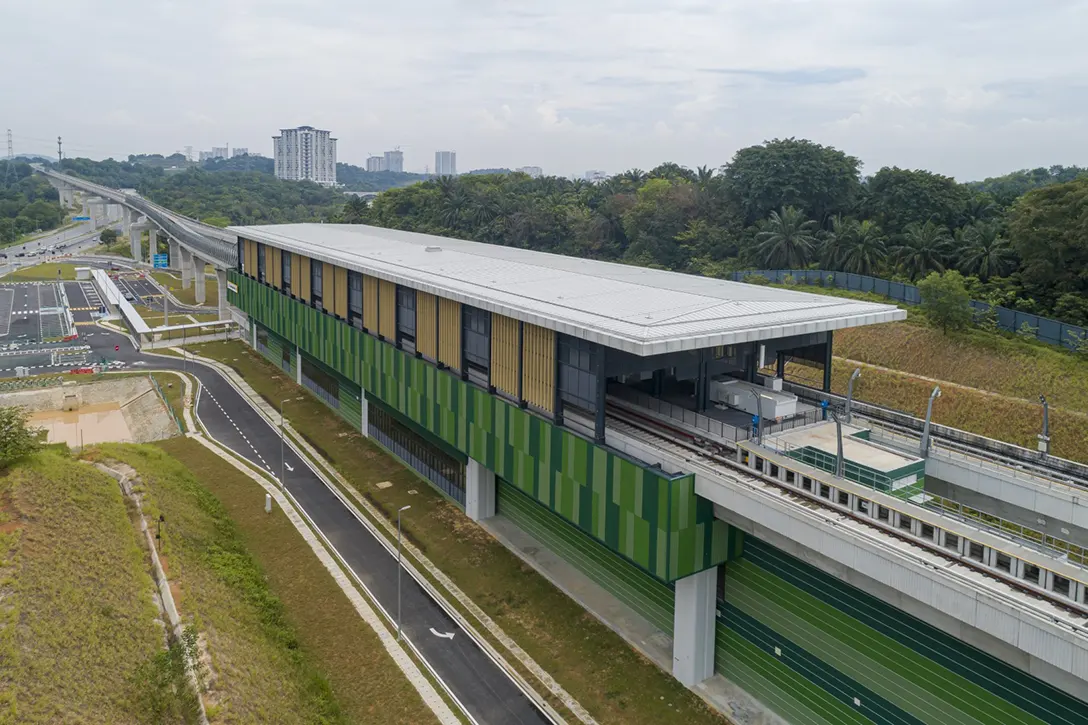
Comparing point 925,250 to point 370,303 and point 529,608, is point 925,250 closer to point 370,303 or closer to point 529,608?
point 370,303

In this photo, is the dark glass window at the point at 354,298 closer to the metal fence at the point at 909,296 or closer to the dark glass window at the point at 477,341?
the dark glass window at the point at 477,341

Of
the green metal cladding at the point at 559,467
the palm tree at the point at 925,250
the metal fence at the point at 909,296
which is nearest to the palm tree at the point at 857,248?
the metal fence at the point at 909,296

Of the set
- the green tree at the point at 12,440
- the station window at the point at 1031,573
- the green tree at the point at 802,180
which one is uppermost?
the green tree at the point at 802,180

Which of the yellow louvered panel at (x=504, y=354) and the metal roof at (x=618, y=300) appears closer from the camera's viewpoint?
the metal roof at (x=618, y=300)

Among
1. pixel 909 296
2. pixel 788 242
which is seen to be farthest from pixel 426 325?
pixel 788 242

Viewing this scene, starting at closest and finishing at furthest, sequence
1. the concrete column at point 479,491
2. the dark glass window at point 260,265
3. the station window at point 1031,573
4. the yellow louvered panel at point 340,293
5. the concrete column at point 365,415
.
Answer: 1. the station window at point 1031,573
2. the concrete column at point 479,491
3. the yellow louvered panel at point 340,293
4. the concrete column at point 365,415
5. the dark glass window at point 260,265
